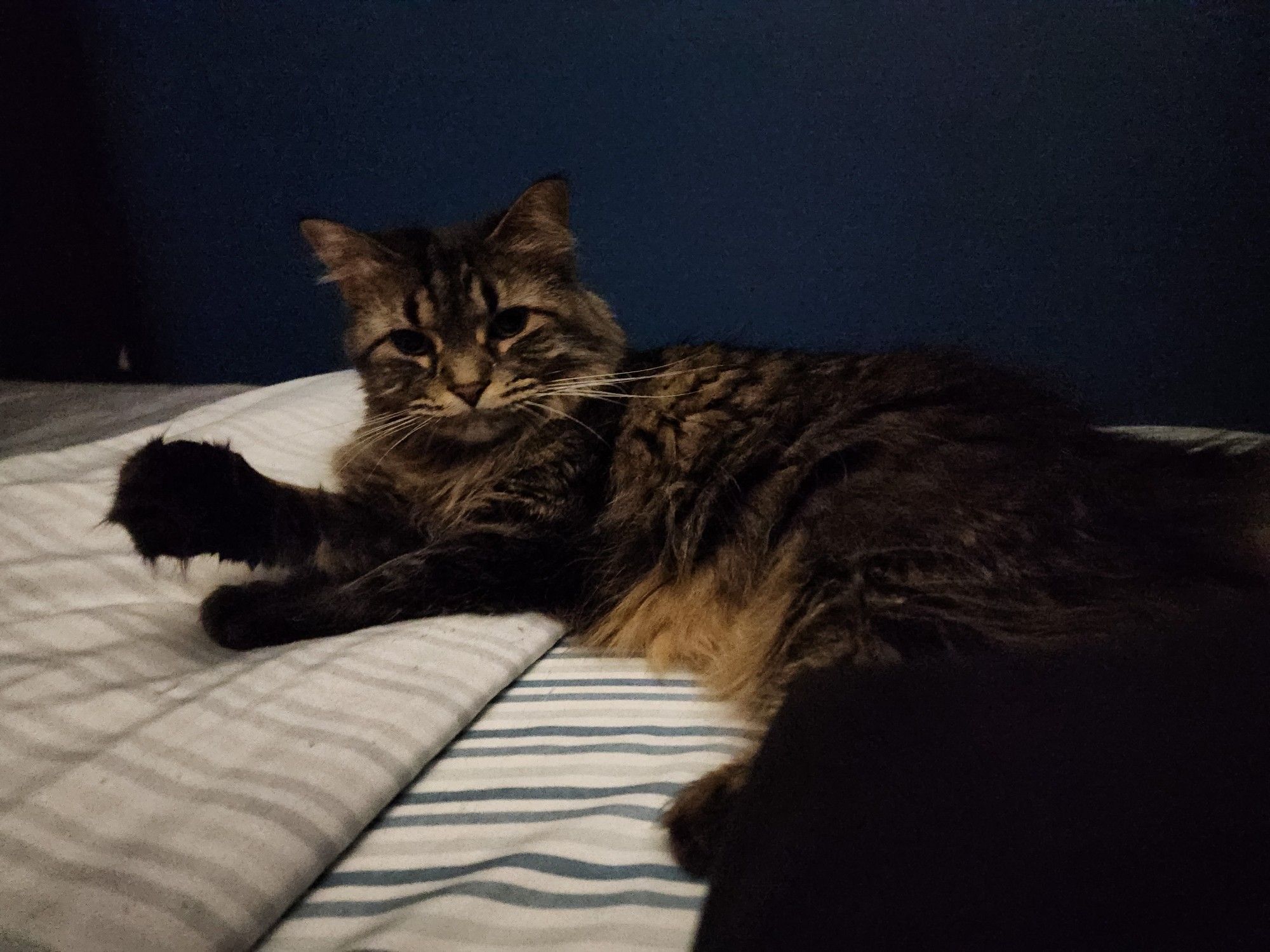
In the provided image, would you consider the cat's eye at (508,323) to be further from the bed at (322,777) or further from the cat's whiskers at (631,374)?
the bed at (322,777)

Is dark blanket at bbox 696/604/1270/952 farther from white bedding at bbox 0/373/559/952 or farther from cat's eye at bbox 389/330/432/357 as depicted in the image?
cat's eye at bbox 389/330/432/357

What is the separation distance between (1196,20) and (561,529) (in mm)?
1957

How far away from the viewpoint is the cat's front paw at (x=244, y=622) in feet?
3.34

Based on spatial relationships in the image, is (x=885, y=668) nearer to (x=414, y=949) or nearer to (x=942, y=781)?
(x=942, y=781)

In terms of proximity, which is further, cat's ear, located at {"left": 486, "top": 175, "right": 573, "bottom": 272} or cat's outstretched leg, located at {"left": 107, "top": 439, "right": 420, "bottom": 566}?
cat's ear, located at {"left": 486, "top": 175, "right": 573, "bottom": 272}

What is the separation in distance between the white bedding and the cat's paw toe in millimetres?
275

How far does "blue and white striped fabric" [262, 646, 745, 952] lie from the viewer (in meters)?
0.60

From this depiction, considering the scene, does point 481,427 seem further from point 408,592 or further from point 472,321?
point 408,592

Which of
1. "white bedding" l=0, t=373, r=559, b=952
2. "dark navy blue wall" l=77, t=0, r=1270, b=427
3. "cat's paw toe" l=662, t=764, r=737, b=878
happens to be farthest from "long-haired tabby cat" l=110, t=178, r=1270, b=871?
"dark navy blue wall" l=77, t=0, r=1270, b=427

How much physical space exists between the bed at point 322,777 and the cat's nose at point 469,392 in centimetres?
36

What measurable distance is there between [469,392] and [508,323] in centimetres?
17

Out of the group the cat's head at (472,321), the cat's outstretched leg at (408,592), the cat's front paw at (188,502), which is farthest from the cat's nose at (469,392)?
the cat's front paw at (188,502)

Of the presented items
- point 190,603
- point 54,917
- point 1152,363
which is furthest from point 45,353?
point 1152,363

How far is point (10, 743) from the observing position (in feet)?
2.40
